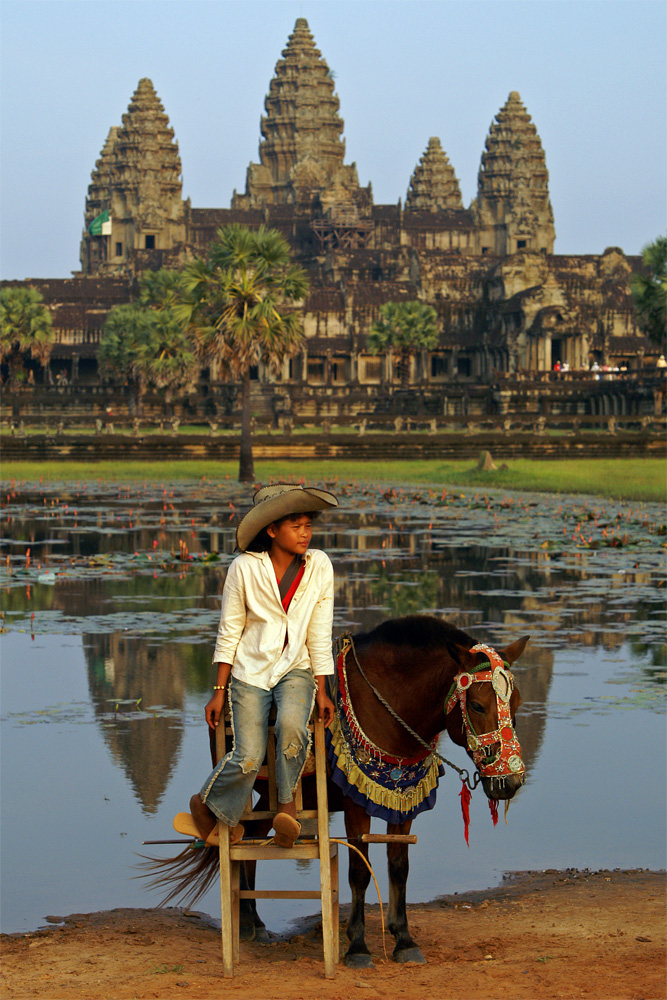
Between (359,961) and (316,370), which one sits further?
(316,370)

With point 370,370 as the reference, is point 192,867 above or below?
below

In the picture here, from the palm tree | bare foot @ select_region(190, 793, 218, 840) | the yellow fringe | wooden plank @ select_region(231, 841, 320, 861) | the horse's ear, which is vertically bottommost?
wooden plank @ select_region(231, 841, 320, 861)

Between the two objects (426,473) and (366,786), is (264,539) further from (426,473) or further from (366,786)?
(426,473)

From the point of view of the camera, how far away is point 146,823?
7379 mm

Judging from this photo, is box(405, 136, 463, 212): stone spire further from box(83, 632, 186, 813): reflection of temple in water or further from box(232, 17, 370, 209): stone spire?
box(83, 632, 186, 813): reflection of temple in water

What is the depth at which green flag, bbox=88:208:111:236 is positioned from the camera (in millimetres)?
114756

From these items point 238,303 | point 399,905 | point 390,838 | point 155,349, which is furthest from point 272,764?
point 155,349

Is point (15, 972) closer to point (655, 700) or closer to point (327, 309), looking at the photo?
point (655, 700)

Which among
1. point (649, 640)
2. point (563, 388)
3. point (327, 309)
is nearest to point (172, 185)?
point (327, 309)

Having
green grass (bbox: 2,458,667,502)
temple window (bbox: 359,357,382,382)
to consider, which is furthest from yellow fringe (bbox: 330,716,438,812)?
temple window (bbox: 359,357,382,382)

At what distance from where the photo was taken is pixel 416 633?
585 cm

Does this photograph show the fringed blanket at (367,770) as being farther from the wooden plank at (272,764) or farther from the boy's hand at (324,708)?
the wooden plank at (272,764)

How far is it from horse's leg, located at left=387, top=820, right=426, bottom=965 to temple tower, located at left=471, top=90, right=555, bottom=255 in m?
107

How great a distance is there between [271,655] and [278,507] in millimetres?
617
